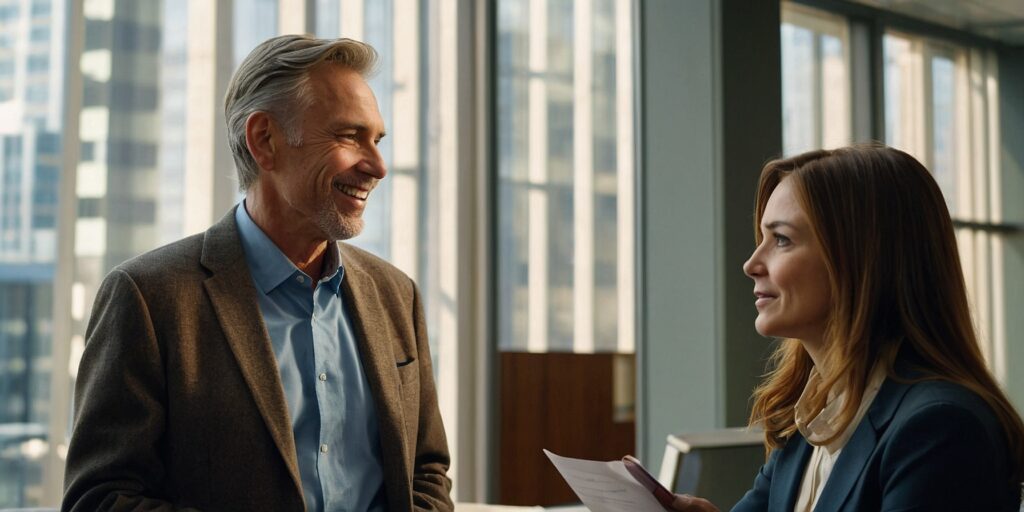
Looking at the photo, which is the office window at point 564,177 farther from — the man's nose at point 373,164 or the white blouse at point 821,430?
the white blouse at point 821,430

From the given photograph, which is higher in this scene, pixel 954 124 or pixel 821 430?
pixel 954 124

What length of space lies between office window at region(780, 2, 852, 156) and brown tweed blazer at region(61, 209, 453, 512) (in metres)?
3.33

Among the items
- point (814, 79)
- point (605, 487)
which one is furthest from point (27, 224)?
point (814, 79)

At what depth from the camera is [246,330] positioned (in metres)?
2.00

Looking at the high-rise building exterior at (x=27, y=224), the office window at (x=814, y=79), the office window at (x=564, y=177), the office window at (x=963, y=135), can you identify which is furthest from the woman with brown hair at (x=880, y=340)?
the office window at (x=963, y=135)

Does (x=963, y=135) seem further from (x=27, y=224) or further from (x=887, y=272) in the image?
(x=27, y=224)

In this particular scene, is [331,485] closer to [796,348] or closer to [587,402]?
[796,348]

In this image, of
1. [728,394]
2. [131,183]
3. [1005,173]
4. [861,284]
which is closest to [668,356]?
[728,394]

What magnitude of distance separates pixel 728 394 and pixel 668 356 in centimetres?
35

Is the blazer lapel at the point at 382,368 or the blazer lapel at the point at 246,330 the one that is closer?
the blazer lapel at the point at 246,330

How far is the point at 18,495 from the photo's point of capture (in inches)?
143

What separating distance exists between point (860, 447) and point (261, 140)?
4.28 ft

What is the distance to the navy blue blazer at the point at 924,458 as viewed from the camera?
1.50m

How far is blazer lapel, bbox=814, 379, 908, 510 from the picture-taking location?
1652mm
